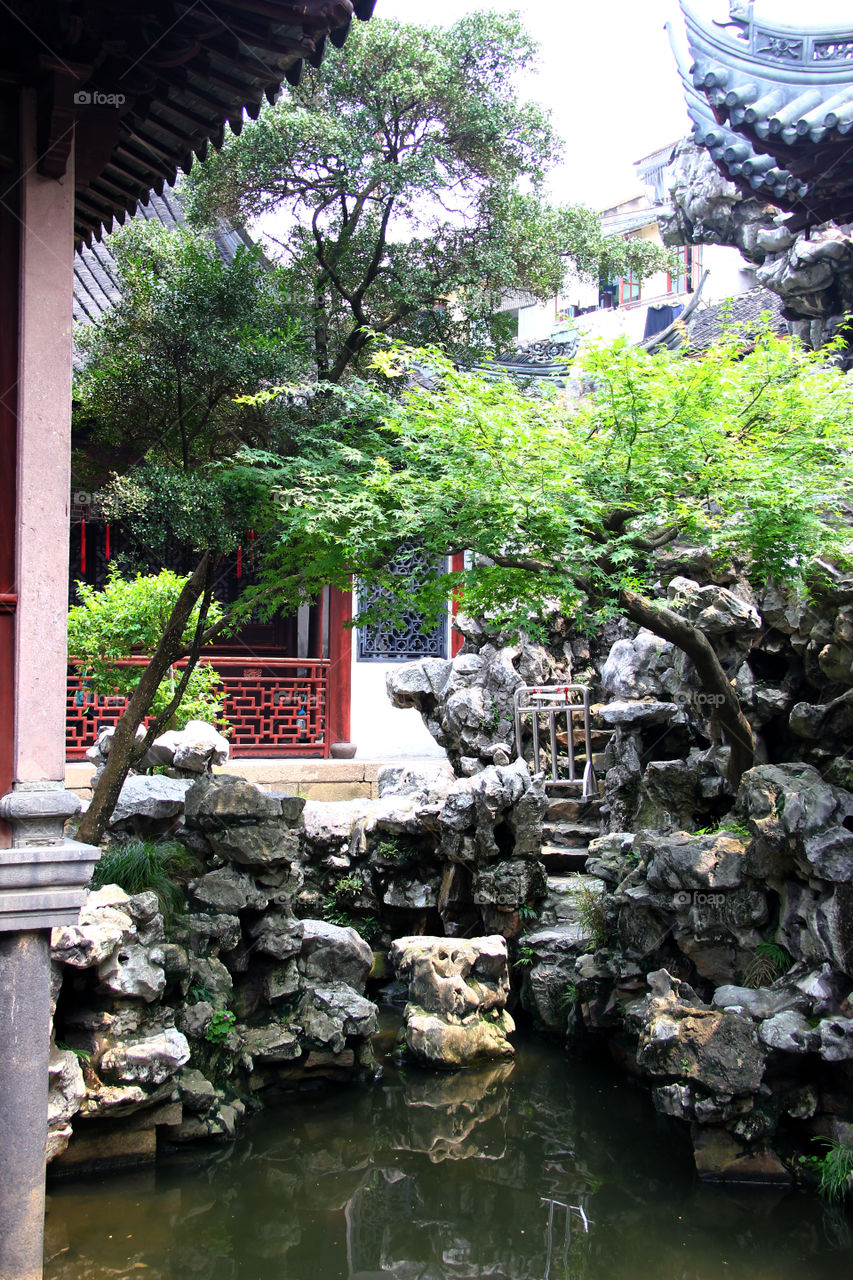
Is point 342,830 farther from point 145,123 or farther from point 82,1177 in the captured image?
point 145,123

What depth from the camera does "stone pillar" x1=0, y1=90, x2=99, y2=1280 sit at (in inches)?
147

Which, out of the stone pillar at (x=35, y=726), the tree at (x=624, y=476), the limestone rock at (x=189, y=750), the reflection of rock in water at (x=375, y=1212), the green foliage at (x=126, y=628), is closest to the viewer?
the stone pillar at (x=35, y=726)

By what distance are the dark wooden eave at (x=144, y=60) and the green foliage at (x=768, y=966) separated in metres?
6.08

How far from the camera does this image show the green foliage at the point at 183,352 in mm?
7391

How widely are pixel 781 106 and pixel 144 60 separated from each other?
583cm

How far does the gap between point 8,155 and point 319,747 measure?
881 cm

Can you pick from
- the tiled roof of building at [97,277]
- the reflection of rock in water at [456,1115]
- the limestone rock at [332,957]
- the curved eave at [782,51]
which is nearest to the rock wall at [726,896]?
the reflection of rock in water at [456,1115]

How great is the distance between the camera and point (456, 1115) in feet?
23.8

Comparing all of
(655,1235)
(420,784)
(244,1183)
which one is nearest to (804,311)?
(420,784)

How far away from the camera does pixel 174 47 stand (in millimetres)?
4203

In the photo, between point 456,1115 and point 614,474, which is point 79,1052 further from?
point 614,474

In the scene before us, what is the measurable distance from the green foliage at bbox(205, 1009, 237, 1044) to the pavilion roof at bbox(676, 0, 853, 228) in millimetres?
7517

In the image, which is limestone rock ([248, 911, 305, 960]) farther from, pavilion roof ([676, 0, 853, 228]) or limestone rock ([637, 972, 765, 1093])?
pavilion roof ([676, 0, 853, 228])

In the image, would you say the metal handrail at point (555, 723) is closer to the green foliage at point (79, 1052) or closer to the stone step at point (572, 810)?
the stone step at point (572, 810)
